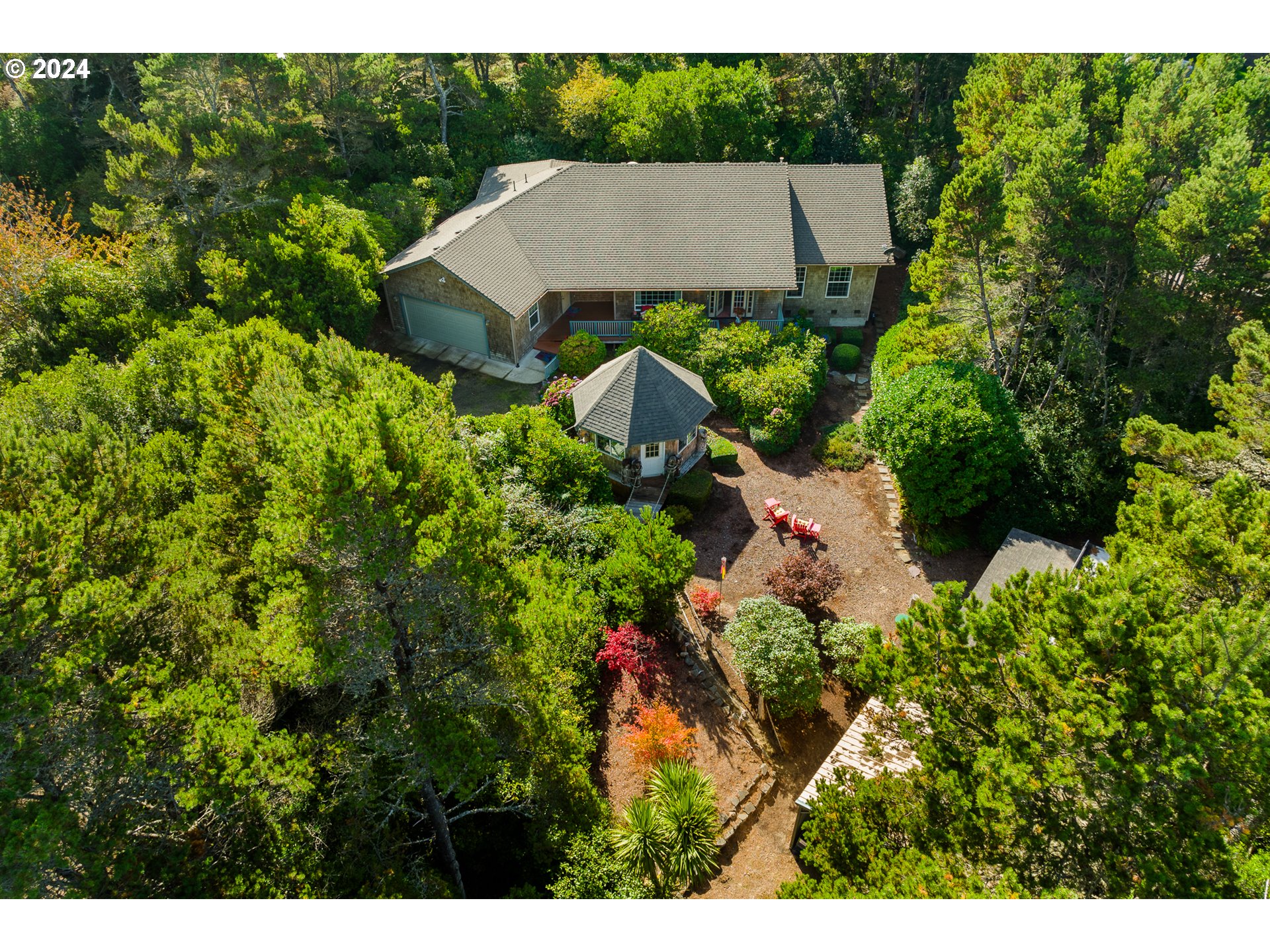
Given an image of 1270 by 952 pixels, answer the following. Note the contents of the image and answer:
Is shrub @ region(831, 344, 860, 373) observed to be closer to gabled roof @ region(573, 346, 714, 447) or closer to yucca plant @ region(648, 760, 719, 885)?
gabled roof @ region(573, 346, 714, 447)

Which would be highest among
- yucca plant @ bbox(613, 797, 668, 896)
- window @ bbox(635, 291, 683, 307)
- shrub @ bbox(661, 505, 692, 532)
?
window @ bbox(635, 291, 683, 307)

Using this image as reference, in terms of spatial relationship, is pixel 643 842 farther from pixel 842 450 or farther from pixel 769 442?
pixel 842 450

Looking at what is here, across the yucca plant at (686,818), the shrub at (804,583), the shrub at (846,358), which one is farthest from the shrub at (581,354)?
the yucca plant at (686,818)

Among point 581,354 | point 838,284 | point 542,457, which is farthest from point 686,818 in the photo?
point 838,284

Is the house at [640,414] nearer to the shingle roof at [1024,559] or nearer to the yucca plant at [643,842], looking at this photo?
the shingle roof at [1024,559]

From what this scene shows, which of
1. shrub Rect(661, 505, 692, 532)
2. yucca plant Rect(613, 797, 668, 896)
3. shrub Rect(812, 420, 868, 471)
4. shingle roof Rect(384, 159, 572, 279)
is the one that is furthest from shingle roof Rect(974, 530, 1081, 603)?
shingle roof Rect(384, 159, 572, 279)
